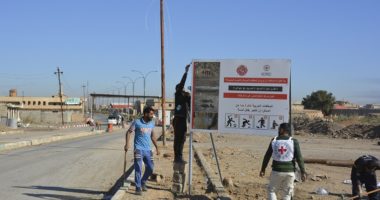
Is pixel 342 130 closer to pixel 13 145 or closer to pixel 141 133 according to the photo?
pixel 13 145

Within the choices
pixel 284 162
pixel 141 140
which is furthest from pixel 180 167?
pixel 284 162

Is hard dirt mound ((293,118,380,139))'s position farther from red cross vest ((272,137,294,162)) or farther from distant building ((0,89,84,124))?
red cross vest ((272,137,294,162))

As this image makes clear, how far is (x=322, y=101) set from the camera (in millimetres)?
130250

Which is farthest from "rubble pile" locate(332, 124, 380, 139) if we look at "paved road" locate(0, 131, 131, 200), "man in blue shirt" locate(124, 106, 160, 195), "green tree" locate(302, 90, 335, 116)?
"green tree" locate(302, 90, 335, 116)

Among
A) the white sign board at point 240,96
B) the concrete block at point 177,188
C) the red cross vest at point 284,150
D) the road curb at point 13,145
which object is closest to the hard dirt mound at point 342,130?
the road curb at point 13,145

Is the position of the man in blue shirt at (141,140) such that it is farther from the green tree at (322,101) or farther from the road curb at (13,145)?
the green tree at (322,101)

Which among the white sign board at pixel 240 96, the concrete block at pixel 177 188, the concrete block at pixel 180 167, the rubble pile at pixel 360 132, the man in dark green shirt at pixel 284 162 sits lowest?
the rubble pile at pixel 360 132

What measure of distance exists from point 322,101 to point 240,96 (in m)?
124

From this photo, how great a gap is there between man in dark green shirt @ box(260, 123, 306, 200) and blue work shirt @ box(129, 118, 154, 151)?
11.2 ft

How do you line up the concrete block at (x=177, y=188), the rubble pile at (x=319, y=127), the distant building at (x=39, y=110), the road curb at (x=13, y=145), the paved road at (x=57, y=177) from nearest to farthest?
1. the concrete block at (x=177, y=188)
2. the paved road at (x=57, y=177)
3. the road curb at (x=13, y=145)
4. the rubble pile at (x=319, y=127)
5. the distant building at (x=39, y=110)

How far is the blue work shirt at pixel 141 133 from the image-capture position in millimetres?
10430

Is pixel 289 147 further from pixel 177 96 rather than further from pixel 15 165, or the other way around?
pixel 15 165

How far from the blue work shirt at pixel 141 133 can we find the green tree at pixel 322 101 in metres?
123

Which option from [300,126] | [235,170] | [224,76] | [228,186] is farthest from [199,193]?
[300,126]
